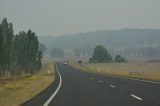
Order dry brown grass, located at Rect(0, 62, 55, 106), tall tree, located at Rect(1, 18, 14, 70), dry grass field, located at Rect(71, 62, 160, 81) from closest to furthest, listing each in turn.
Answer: dry brown grass, located at Rect(0, 62, 55, 106) → dry grass field, located at Rect(71, 62, 160, 81) → tall tree, located at Rect(1, 18, 14, 70)

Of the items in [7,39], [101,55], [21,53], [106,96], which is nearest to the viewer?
[106,96]

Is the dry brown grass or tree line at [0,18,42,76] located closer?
the dry brown grass

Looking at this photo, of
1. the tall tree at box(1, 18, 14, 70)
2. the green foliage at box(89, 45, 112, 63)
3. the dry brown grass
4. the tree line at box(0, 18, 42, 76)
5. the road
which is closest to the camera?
the road

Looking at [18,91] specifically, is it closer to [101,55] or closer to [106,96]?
[106,96]

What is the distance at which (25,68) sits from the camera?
114 meters

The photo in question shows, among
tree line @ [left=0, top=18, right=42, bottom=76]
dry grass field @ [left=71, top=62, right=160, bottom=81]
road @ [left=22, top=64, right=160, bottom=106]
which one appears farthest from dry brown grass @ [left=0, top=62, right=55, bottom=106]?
tree line @ [left=0, top=18, right=42, bottom=76]

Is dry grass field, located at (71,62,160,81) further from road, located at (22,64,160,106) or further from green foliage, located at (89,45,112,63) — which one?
green foliage, located at (89,45,112,63)

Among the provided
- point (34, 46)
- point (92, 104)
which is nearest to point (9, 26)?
point (34, 46)

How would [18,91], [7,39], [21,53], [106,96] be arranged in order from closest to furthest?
[106,96] < [18,91] < [7,39] < [21,53]

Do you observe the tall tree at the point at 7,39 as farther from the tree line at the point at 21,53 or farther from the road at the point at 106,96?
the road at the point at 106,96

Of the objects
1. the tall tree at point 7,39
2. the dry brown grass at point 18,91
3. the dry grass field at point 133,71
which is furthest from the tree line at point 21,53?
the dry brown grass at point 18,91

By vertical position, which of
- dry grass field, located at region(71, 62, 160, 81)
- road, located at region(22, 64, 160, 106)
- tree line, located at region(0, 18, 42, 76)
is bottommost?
road, located at region(22, 64, 160, 106)

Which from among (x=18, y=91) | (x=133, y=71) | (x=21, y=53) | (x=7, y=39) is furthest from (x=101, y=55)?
(x=18, y=91)

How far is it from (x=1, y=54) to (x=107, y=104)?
2918 inches
